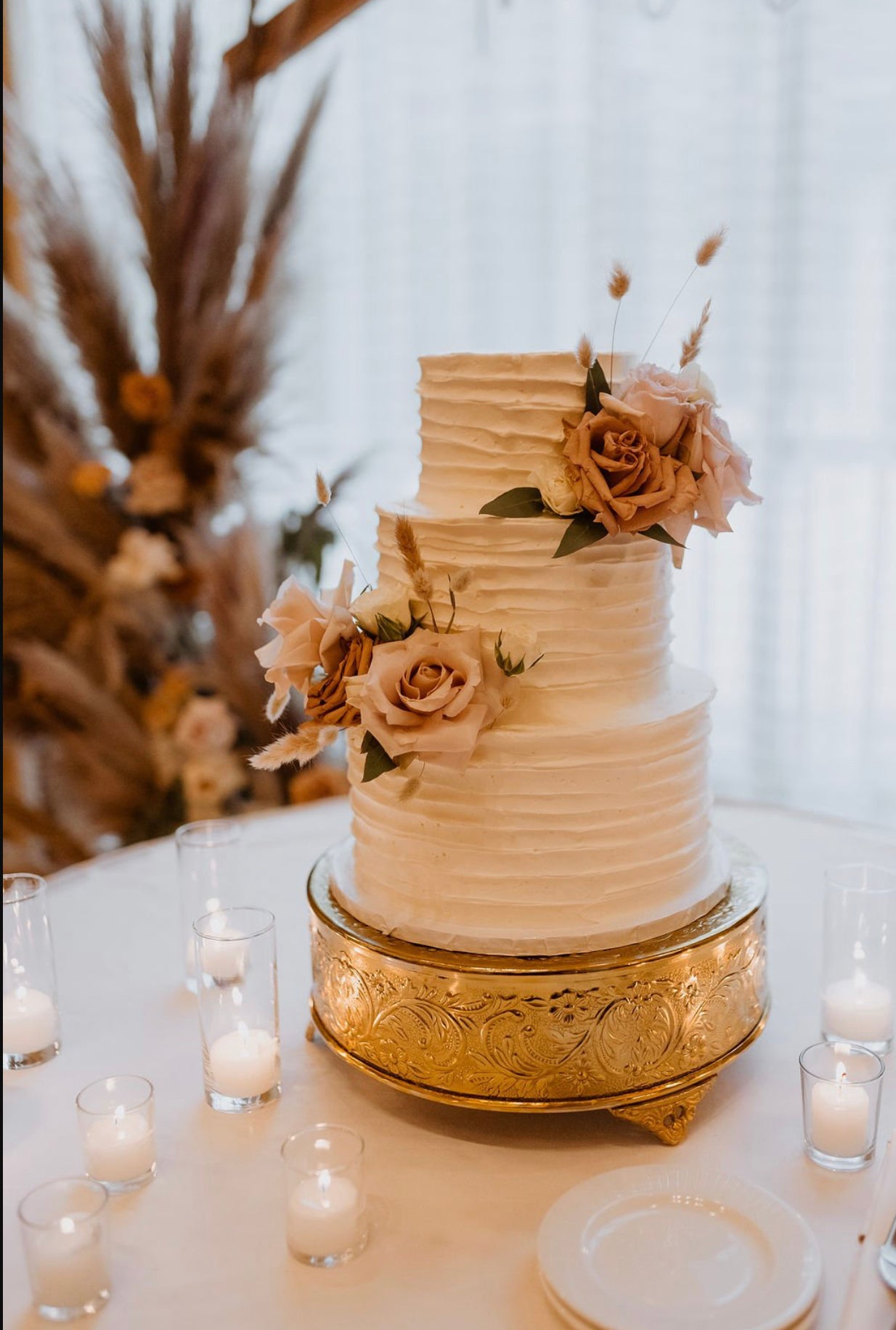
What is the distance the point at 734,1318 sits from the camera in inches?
42.9

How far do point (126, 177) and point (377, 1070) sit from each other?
2105 mm

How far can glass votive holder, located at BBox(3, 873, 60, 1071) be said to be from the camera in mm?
1629

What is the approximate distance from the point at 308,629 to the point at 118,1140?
1.95 feet

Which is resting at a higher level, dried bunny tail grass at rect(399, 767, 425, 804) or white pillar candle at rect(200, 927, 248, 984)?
dried bunny tail grass at rect(399, 767, 425, 804)

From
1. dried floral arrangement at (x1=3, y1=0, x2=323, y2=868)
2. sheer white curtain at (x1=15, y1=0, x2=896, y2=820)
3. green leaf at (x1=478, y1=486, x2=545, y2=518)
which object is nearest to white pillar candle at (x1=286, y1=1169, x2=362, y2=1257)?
green leaf at (x1=478, y1=486, x2=545, y2=518)

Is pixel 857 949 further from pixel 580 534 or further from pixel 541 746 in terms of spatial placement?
pixel 580 534

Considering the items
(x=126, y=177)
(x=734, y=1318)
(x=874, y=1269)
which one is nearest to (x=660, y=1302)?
(x=734, y=1318)

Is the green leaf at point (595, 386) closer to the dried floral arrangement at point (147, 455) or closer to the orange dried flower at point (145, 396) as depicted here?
the dried floral arrangement at point (147, 455)

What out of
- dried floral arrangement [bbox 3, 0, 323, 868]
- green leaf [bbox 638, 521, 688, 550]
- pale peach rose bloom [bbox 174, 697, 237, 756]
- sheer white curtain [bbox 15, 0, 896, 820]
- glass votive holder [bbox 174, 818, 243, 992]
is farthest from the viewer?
sheer white curtain [bbox 15, 0, 896, 820]

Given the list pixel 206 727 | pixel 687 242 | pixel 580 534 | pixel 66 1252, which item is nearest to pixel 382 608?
pixel 580 534

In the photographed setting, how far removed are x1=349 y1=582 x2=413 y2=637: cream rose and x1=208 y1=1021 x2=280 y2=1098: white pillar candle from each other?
532 mm

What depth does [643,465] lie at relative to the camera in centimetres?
138

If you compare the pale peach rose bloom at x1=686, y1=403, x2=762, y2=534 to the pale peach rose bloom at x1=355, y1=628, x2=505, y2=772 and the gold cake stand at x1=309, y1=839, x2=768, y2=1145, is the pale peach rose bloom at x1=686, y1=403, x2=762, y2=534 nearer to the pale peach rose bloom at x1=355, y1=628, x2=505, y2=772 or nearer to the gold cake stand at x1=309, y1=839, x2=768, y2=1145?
the pale peach rose bloom at x1=355, y1=628, x2=505, y2=772

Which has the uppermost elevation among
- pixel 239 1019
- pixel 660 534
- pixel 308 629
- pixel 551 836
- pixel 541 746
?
pixel 660 534
